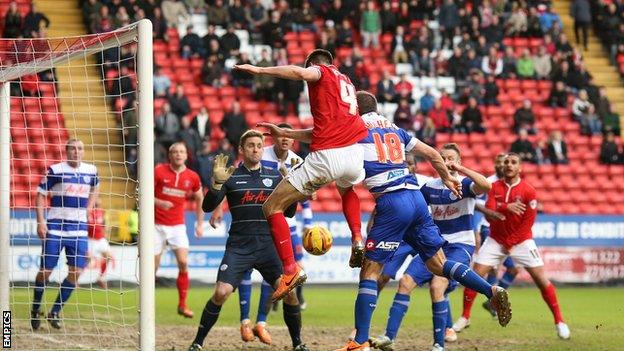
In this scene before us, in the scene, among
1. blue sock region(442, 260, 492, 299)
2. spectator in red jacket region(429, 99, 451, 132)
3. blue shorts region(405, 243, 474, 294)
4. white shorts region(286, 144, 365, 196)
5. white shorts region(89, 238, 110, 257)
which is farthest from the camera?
spectator in red jacket region(429, 99, 451, 132)

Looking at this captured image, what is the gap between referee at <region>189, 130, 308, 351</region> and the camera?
12.3 meters

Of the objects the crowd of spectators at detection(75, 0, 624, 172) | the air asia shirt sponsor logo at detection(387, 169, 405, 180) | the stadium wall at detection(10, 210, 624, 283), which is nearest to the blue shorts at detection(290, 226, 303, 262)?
the air asia shirt sponsor logo at detection(387, 169, 405, 180)

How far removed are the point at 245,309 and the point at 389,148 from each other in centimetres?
366

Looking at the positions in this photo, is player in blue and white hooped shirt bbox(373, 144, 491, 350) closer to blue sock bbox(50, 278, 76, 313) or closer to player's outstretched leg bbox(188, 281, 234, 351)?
player's outstretched leg bbox(188, 281, 234, 351)

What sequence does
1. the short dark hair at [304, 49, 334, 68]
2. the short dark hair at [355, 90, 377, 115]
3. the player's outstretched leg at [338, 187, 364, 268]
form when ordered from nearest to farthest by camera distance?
1. the short dark hair at [304, 49, 334, 68]
2. the player's outstretched leg at [338, 187, 364, 268]
3. the short dark hair at [355, 90, 377, 115]

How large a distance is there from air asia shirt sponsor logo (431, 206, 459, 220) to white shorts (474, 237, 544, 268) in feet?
6.76

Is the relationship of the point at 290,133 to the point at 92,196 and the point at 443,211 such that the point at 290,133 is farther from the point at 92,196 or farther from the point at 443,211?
the point at 92,196

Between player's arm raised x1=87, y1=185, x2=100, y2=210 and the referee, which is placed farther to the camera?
player's arm raised x1=87, y1=185, x2=100, y2=210

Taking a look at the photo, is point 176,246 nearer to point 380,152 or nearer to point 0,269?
point 0,269

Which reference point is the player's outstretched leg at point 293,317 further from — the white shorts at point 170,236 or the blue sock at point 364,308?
the white shorts at point 170,236

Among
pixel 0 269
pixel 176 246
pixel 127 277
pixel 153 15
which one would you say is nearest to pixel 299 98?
pixel 153 15

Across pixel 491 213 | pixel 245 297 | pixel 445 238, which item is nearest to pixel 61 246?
pixel 245 297

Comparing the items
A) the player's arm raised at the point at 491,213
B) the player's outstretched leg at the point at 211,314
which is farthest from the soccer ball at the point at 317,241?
the player's arm raised at the point at 491,213

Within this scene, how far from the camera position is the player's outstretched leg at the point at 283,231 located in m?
10.6
